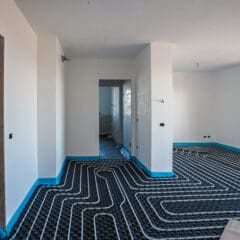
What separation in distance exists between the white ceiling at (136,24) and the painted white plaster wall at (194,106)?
2.76m

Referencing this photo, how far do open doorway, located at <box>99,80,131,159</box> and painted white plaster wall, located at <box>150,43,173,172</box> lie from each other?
1.74 meters

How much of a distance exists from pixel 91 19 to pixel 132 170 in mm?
3004

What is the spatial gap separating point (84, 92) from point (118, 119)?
7.70 ft

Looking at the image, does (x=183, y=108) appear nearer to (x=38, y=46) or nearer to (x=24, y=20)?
(x=38, y=46)

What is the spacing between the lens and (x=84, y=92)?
19.7 feet

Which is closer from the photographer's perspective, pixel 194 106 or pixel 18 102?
pixel 18 102

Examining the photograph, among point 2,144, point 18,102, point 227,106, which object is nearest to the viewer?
point 2,144

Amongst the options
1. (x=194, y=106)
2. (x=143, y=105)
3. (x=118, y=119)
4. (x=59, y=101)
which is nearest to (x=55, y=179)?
(x=59, y=101)

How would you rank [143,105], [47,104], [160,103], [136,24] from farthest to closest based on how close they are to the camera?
[143,105]
[160,103]
[47,104]
[136,24]

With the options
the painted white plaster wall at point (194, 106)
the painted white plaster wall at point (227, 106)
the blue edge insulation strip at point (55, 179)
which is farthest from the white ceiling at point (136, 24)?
the painted white plaster wall at point (194, 106)

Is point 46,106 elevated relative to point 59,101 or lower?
lower

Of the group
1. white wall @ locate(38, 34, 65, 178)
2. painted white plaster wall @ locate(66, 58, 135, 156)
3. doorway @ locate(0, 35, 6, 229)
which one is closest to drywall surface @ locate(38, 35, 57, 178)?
white wall @ locate(38, 34, 65, 178)

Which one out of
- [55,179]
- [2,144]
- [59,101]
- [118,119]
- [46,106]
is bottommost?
[55,179]

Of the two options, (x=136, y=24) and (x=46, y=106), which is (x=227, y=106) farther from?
(x=46, y=106)
